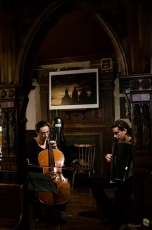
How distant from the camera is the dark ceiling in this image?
5673 mm

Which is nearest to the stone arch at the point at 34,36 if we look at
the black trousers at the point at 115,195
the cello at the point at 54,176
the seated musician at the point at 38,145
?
the seated musician at the point at 38,145

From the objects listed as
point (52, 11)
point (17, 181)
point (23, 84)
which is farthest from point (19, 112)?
point (52, 11)

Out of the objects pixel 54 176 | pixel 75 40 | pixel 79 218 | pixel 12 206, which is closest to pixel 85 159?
pixel 75 40

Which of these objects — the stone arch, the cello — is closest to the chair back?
the cello

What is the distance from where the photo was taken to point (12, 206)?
10.4ft

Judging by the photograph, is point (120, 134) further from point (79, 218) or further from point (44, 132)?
point (79, 218)

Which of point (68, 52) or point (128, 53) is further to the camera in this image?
point (68, 52)

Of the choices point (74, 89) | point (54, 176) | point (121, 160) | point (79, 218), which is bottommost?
point (79, 218)

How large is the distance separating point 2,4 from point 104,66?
4.14m

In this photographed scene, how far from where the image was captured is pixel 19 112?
13.1 feet

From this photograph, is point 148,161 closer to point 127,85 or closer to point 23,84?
point 127,85

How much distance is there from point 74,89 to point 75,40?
162 cm

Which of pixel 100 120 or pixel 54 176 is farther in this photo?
pixel 100 120

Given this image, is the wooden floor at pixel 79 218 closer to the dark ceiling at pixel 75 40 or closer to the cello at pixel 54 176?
the cello at pixel 54 176
